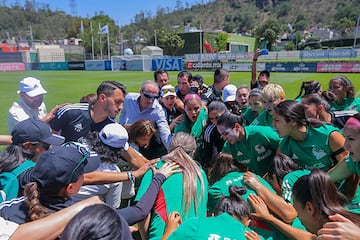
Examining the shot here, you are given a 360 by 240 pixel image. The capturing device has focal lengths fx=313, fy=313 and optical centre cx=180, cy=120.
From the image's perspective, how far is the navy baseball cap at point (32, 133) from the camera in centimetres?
308

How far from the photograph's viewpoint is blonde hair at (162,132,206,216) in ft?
8.27

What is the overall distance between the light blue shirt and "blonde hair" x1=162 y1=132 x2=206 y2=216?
1.79 metres

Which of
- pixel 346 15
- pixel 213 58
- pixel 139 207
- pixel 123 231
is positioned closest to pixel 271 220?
pixel 139 207

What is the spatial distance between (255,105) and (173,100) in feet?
5.06

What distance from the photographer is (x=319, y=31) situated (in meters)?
133

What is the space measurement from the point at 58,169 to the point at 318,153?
2.81m

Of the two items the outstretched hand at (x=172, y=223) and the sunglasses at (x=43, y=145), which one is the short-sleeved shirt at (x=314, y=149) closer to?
the outstretched hand at (x=172, y=223)

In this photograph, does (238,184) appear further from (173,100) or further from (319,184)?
(173,100)

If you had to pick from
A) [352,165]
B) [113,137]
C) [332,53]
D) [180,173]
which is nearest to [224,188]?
[180,173]

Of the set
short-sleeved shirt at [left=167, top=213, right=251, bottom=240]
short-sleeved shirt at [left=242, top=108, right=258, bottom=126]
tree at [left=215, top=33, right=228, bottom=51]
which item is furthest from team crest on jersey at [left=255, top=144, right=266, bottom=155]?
tree at [left=215, top=33, right=228, bottom=51]

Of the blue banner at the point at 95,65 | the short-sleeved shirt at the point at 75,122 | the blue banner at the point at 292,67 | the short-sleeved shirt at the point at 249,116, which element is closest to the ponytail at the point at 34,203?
the short-sleeved shirt at the point at 75,122

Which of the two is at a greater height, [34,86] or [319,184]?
[34,86]

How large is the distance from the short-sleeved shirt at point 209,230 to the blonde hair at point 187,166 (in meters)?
0.82

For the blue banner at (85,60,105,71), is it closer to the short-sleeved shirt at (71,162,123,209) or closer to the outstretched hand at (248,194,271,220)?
the short-sleeved shirt at (71,162,123,209)
